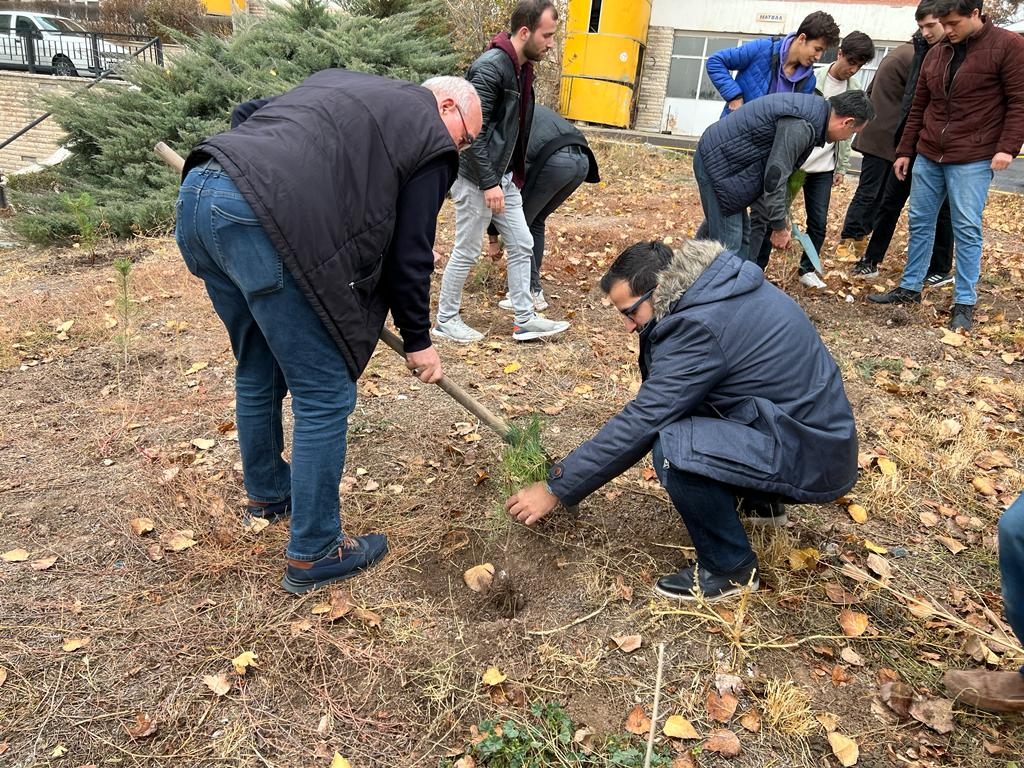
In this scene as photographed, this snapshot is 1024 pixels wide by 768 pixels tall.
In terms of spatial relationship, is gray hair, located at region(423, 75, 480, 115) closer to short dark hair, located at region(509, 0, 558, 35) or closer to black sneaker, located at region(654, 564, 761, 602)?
black sneaker, located at region(654, 564, 761, 602)

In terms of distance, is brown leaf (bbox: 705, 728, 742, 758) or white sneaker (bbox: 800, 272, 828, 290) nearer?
brown leaf (bbox: 705, 728, 742, 758)

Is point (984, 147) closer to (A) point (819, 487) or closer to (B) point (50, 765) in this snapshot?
(A) point (819, 487)

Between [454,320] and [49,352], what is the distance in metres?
2.68

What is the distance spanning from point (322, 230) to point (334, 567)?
3.92 feet

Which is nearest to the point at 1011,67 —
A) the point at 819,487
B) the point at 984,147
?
the point at 984,147

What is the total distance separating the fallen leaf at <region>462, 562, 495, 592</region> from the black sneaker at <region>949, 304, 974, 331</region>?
12.9 ft

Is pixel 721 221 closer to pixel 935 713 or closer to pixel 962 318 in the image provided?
pixel 962 318

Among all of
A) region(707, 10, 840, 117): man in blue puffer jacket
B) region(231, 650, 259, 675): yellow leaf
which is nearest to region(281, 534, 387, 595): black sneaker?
Answer: region(231, 650, 259, 675): yellow leaf

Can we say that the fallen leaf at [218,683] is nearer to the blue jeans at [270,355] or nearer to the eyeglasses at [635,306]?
the blue jeans at [270,355]

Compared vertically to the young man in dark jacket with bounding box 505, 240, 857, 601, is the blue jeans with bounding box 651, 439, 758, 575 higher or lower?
lower

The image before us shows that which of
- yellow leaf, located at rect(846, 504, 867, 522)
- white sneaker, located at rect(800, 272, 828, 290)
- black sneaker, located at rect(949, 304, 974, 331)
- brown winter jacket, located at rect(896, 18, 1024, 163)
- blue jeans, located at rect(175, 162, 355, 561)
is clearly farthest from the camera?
white sneaker, located at rect(800, 272, 828, 290)

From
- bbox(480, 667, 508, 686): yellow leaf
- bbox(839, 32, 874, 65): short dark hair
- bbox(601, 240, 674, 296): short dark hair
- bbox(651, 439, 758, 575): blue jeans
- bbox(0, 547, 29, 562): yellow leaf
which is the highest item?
bbox(839, 32, 874, 65): short dark hair

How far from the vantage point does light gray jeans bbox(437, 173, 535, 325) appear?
13.7ft

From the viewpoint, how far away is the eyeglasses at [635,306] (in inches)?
85.2
